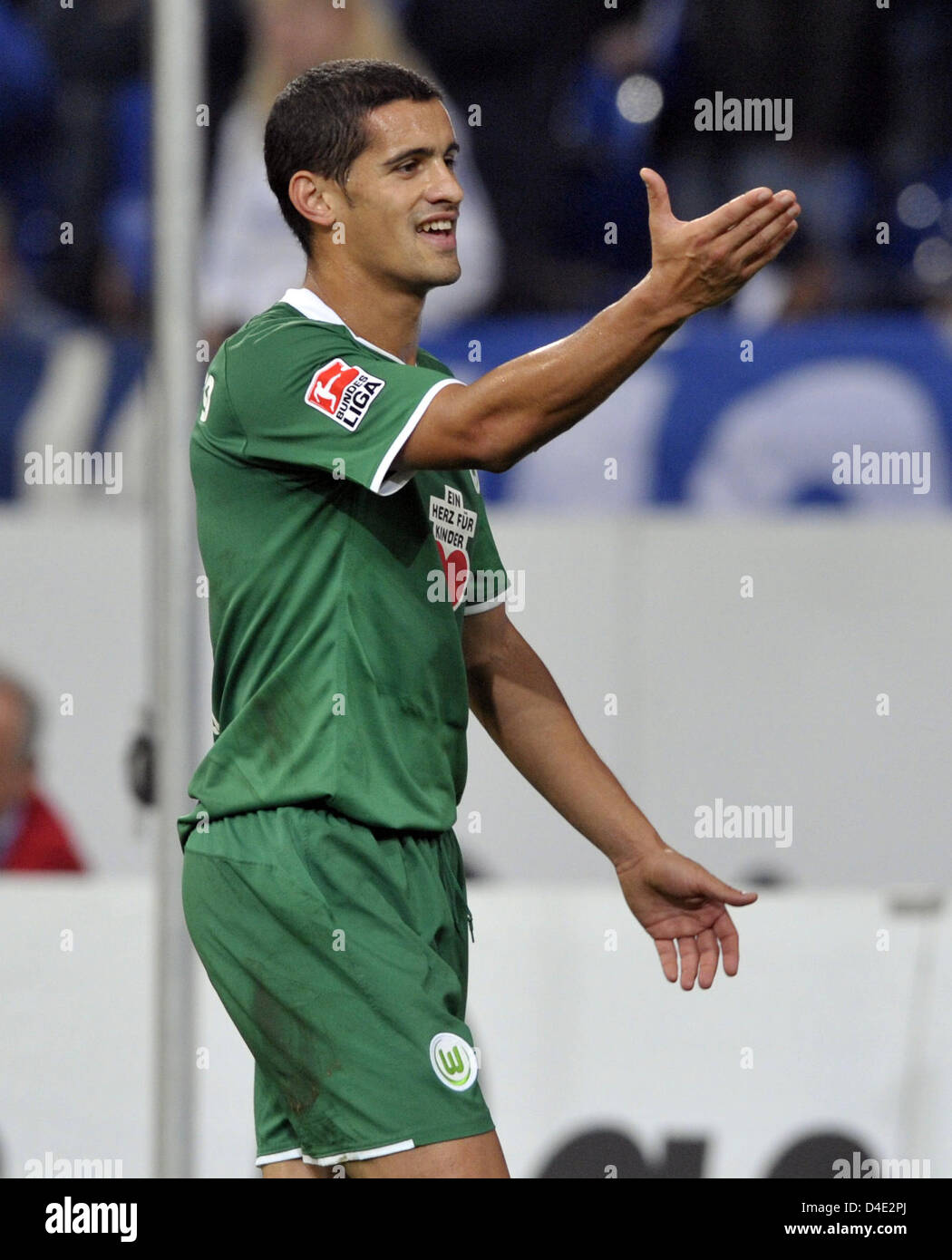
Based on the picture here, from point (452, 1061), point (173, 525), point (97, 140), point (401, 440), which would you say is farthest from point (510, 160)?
point (452, 1061)

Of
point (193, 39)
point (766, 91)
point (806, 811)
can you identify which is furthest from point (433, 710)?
point (766, 91)

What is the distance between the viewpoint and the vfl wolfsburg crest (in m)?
2.84

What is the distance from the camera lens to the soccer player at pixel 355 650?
281 cm

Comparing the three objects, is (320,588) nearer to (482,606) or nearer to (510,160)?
(482,606)

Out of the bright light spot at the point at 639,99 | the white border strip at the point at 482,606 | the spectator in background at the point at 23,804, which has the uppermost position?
the bright light spot at the point at 639,99

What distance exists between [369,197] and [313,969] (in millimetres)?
1180

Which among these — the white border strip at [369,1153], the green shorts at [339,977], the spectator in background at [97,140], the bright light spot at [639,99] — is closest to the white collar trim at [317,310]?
the green shorts at [339,977]

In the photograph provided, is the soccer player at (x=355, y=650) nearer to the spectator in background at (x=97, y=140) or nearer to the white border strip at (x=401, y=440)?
the white border strip at (x=401, y=440)

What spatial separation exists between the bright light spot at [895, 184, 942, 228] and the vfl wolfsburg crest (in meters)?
6.05

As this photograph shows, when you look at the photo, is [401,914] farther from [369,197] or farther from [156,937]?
[156,937]

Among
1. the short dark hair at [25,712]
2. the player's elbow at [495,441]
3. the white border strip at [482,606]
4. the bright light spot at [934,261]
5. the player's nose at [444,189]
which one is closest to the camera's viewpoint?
the player's elbow at [495,441]

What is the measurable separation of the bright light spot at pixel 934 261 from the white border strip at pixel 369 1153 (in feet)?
18.8

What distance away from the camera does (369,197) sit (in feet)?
9.89

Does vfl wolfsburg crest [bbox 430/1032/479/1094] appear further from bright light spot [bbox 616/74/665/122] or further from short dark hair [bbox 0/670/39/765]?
bright light spot [bbox 616/74/665/122]
